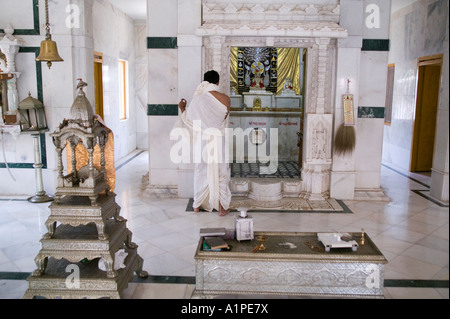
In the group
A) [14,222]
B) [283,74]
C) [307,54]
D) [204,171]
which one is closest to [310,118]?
[307,54]

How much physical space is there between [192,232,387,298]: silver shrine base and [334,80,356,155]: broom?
3504mm

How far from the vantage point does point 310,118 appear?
6.60 meters

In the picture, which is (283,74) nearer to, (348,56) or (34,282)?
(348,56)

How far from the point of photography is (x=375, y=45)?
267 inches

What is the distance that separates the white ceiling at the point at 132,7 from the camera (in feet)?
30.0

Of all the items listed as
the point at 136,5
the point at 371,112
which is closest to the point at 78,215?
the point at 371,112

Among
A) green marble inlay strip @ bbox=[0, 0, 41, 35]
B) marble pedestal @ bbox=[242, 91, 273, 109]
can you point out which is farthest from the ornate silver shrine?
marble pedestal @ bbox=[242, 91, 273, 109]

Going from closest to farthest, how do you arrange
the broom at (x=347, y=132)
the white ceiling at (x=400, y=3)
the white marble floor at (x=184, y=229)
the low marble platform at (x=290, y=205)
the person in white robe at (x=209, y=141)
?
the white marble floor at (x=184, y=229) → the person in white robe at (x=209, y=141) → the low marble platform at (x=290, y=205) → the broom at (x=347, y=132) → the white ceiling at (x=400, y=3)

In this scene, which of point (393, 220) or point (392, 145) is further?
point (392, 145)

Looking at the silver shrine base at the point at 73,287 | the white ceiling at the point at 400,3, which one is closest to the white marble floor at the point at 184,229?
the silver shrine base at the point at 73,287

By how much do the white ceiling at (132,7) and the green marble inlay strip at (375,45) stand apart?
4.83 m

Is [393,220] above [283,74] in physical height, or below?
below

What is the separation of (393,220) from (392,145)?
4.98 meters

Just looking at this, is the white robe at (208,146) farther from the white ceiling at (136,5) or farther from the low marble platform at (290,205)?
the white ceiling at (136,5)
